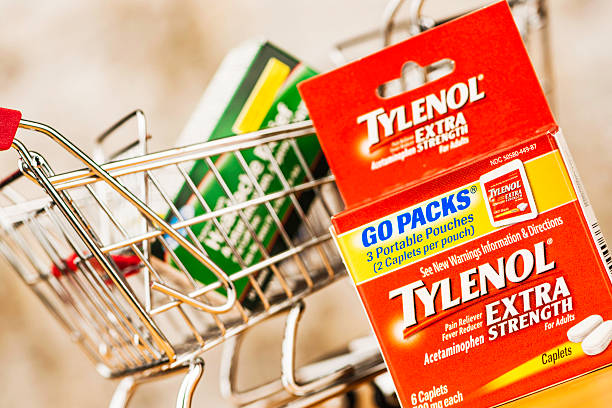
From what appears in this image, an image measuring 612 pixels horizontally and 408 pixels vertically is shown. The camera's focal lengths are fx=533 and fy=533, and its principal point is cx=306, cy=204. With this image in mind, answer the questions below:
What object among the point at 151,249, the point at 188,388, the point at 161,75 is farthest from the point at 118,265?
the point at 161,75

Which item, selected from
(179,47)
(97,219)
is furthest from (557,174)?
(179,47)

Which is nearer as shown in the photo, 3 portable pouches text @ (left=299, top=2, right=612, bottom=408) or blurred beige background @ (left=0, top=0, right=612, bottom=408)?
3 portable pouches text @ (left=299, top=2, right=612, bottom=408)

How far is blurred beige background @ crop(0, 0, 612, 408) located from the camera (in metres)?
1.00

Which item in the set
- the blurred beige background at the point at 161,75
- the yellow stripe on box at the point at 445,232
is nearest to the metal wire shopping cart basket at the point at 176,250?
the yellow stripe on box at the point at 445,232

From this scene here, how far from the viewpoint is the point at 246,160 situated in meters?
0.65

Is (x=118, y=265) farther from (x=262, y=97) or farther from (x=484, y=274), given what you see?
(x=484, y=274)

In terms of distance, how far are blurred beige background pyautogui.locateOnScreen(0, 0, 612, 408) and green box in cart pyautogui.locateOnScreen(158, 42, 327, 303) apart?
38 cm

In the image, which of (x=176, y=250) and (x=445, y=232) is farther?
(x=176, y=250)

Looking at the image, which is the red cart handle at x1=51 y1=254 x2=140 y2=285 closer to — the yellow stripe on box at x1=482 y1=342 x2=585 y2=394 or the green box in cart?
the green box in cart

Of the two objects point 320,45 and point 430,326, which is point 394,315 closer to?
point 430,326

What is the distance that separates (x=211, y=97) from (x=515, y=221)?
0.40 m

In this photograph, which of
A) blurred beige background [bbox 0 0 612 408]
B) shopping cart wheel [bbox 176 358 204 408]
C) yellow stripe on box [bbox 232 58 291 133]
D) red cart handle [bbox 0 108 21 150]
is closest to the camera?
red cart handle [bbox 0 108 21 150]

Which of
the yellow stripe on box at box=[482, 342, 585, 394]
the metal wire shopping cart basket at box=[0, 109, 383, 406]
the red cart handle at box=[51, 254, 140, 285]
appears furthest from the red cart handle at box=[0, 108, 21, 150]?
the yellow stripe on box at box=[482, 342, 585, 394]

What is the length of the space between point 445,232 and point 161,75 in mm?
745
